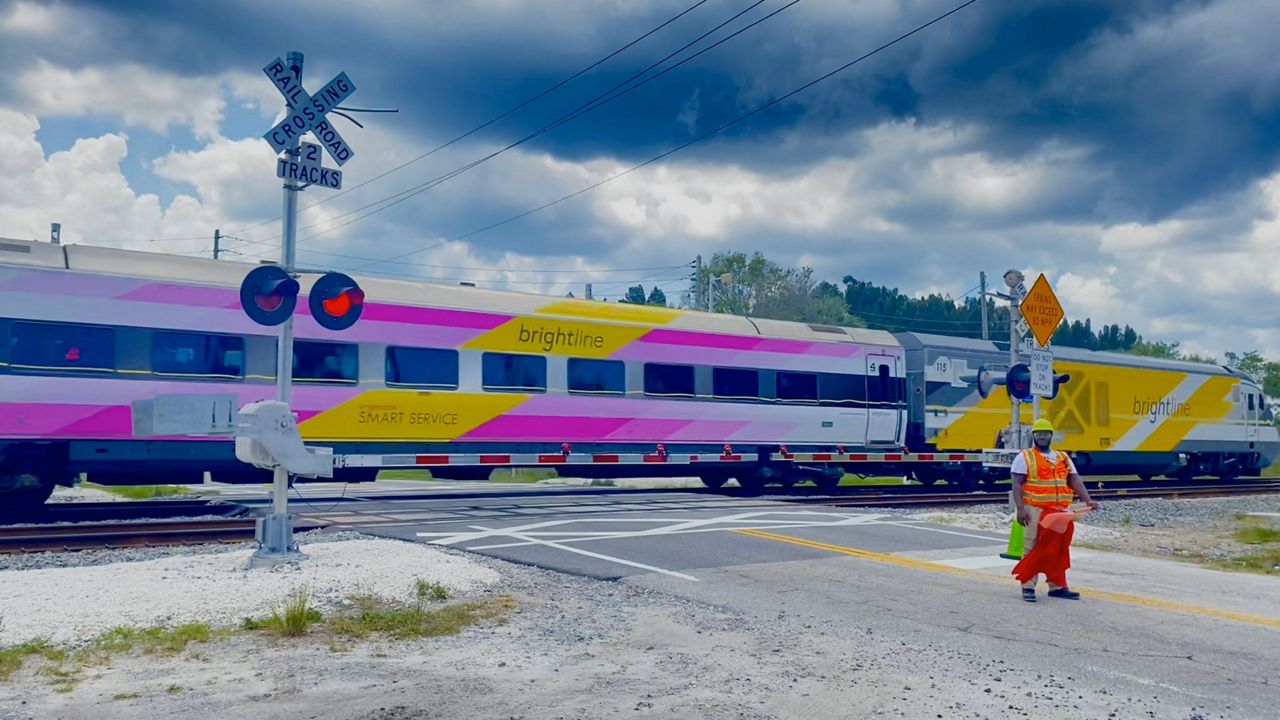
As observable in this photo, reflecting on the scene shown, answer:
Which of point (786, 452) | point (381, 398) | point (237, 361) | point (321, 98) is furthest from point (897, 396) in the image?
point (321, 98)

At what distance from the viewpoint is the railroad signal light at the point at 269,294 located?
9.94 m

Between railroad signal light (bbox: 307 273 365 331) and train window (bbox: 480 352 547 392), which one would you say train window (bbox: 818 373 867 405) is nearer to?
train window (bbox: 480 352 547 392)

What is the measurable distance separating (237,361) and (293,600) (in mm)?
8864

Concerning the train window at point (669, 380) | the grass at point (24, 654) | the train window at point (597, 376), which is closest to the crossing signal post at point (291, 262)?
the grass at point (24, 654)

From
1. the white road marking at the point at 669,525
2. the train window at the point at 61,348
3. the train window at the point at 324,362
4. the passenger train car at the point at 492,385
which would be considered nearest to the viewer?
the white road marking at the point at 669,525

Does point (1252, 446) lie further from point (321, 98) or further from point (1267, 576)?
point (321, 98)

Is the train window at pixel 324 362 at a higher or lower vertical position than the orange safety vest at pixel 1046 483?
higher

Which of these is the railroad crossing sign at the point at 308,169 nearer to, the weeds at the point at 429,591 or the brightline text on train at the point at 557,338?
the weeds at the point at 429,591

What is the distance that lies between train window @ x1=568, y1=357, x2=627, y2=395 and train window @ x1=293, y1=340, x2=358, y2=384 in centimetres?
433

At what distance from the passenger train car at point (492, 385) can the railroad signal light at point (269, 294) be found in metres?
5.68

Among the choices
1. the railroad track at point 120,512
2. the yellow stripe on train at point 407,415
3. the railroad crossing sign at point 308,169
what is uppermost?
the railroad crossing sign at point 308,169

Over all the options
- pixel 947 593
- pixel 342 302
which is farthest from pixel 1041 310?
pixel 342 302

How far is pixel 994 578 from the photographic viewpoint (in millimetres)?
10625

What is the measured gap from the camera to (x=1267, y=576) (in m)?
11.5
